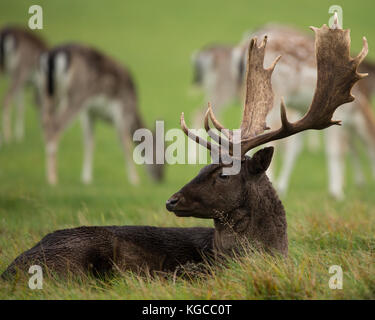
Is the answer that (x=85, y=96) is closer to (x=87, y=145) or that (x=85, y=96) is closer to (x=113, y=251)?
(x=87, y=145)

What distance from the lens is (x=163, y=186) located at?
12031 millimetres

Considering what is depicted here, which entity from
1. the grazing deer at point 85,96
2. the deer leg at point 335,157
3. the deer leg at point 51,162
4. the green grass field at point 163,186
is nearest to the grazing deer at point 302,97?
the deer leg at point 335,157

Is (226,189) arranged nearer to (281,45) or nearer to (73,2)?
(281,45)

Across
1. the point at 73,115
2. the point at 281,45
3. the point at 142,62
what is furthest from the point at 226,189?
the point at 142,62

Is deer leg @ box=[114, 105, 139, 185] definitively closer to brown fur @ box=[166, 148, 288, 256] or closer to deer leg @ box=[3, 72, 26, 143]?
deer leg @ box=[3, 72, 26, 143]

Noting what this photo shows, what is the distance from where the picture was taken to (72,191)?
9688 millimetres

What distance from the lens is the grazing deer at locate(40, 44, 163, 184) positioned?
38.1 ft

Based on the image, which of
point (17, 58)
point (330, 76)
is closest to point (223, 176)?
point (330, 76)

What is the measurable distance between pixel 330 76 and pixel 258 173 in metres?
0.85

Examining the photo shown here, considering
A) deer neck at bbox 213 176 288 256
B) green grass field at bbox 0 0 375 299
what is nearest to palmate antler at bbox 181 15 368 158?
deer neck at bbox 213 176 288 256

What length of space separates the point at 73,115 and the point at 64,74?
0.73 m

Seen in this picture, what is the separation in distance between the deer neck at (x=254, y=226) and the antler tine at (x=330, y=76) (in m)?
0.43

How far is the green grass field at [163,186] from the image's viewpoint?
4.03 m

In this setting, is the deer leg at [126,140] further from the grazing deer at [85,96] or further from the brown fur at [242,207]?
the brown fur at [242,207]
